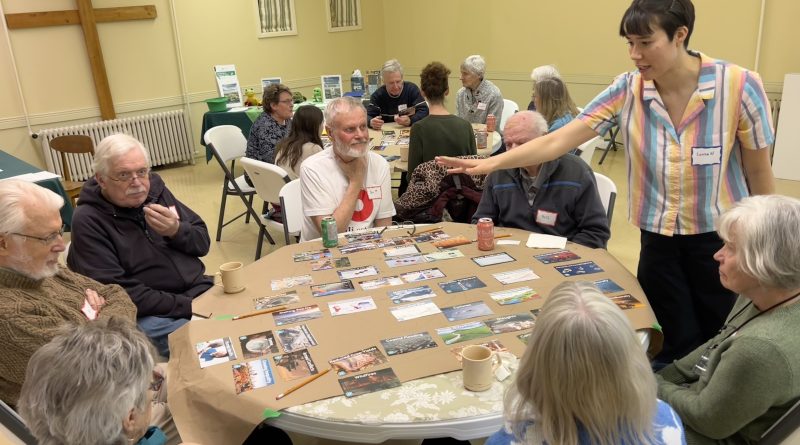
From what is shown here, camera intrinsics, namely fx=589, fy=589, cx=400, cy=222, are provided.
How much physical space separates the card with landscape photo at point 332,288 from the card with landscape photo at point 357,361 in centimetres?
44

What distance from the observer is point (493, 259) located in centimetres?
239

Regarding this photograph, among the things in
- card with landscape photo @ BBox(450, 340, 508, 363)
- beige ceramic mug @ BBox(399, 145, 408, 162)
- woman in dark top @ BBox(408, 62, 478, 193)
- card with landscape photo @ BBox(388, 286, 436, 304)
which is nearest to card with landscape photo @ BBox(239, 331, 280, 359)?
card with landscape photo @ BBox(388, 286, 436, 304)

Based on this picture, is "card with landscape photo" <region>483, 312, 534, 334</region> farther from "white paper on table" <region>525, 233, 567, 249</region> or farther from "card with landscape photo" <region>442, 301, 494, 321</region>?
"white paper on table" <region>525, 233, 567, 249</region>

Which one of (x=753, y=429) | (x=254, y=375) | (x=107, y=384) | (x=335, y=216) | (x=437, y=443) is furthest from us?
(x=335, y=216)

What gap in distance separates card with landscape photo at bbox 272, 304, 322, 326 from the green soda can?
0.60 m

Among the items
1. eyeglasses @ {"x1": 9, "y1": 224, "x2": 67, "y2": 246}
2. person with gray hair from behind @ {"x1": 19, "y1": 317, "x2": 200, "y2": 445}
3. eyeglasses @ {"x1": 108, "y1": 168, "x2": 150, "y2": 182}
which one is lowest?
person with gray hair from behind @ {"x1": 19, "y1": 317, "x2": 200, "y2": 445}

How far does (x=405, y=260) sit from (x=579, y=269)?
690 mm

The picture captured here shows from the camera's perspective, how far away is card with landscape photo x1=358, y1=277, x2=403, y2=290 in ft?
7.23

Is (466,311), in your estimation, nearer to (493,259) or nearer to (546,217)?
(493,259)

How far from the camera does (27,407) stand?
4.11 feet

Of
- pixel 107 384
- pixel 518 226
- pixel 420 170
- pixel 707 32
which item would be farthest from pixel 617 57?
pixel 107 384

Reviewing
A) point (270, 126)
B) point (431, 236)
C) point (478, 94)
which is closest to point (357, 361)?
point (431, 236)

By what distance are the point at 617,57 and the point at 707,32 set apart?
1.00 m

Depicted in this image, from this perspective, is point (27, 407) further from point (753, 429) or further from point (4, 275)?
point (753, 429)
